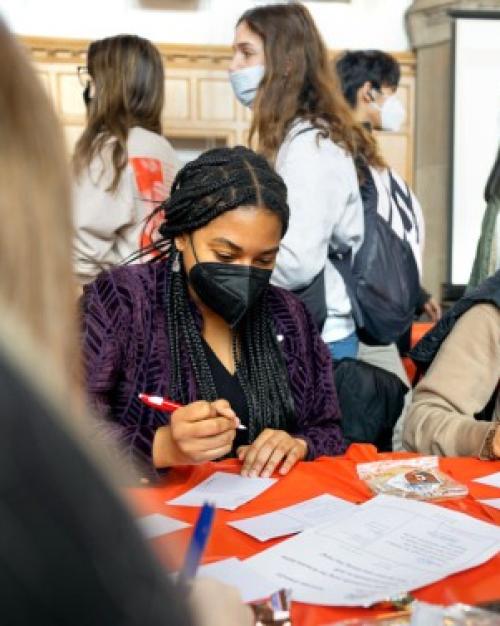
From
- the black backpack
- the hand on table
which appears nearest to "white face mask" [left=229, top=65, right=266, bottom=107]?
the black backpack

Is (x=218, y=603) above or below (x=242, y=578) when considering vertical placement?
above

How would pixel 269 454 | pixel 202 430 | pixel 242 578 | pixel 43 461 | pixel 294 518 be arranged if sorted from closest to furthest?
1. pixel 43 461
2. pixel 242 578
3. pixel 294 518
4. pixel 202 430
5. pixel 269 454

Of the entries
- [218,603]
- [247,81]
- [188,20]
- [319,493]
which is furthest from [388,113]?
[188,20]

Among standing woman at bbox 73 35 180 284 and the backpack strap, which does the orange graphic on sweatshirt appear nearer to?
standing woman at bbox 73 35 180 284

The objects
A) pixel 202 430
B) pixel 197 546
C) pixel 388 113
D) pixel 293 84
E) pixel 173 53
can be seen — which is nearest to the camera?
pixel 197 546

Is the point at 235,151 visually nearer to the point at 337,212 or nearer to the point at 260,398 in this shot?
the point at 337,212

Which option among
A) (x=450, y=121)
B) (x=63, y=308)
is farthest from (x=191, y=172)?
(x=450, y=121)

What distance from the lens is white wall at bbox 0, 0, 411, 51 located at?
6094mm

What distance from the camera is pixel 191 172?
5.89 feet

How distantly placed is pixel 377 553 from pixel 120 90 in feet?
6.38

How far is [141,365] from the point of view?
1649mm

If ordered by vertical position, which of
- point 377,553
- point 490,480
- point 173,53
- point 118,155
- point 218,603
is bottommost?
point 490,480

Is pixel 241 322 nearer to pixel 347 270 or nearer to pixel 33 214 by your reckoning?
pixel 347 270

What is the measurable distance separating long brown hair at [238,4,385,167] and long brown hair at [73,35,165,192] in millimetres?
448
